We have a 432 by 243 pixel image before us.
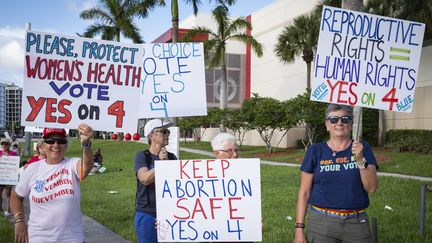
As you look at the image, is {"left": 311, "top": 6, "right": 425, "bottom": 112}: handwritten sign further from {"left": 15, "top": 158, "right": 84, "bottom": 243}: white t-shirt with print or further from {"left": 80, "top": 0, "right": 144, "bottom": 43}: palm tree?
{"left": 80, "top": 0, "right": 144, "bottom": 43}: palm tree

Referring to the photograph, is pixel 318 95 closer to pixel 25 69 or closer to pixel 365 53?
pixel 365 53

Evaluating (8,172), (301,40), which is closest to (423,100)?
(301,40)

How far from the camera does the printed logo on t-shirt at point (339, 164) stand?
3.60 metres

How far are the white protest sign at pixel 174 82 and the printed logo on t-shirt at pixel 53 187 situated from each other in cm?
127

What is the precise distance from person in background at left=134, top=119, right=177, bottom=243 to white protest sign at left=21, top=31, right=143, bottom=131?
273 millimetres

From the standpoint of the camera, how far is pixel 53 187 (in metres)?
3.62

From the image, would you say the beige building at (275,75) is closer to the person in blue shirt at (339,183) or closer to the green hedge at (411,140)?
the green hedge at (411,140)

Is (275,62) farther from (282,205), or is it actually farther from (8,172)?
(8,172)

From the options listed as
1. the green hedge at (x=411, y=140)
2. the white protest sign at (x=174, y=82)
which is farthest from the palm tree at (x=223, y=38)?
the white protest sign at (x=174, y=82)

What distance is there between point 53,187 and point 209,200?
1239 millimetres

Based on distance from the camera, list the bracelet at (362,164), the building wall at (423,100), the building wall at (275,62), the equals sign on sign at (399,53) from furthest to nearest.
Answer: the building wall at (275,62) < the building wall at (423,100) < the equals sign on sign at (399,53) < the bracelet at (362,164)

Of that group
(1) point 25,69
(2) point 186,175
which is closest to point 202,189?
(2) point 186,175

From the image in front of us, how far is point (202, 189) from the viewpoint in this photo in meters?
3.80

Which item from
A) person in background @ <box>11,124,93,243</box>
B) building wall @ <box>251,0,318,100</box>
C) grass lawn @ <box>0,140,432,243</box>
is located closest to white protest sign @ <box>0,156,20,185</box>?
grass lawn @ <box>0,140,432,243</box>
